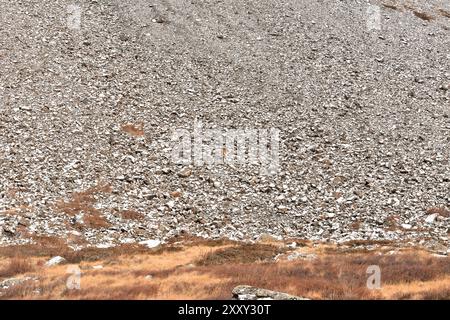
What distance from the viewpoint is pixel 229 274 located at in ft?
75.1

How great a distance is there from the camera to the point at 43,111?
37.9 meters

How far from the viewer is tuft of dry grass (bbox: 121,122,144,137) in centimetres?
3785

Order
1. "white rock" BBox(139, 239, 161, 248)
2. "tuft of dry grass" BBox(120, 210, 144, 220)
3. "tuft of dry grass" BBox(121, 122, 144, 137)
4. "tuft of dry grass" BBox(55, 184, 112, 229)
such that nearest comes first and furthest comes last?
"white rock" BBox(139, 239, 161, 248)
"tuft of dry grass" BBox(55, 184, 112, 229)
"tuft of dry grass" BBox(120, 210, 144, 220)
"tuft of dry grass" BBox(121, 122, 144, 137)

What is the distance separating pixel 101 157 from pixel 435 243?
963 inches

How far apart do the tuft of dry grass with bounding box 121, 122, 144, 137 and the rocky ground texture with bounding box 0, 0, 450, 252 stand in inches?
5.1

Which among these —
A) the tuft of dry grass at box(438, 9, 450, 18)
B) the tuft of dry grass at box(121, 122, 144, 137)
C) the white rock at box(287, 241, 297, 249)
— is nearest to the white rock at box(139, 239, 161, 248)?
the white rock at box(287, 241, 297, 249)

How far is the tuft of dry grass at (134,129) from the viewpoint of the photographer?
3785 cm

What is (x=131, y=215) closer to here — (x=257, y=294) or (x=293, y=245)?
(x=293, y=245)

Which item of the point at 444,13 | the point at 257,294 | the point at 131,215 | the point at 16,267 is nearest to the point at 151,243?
the point at 131,215

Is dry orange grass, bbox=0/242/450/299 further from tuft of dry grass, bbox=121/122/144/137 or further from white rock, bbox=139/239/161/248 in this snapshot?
tuft of dry grass, bbox=121/122/144/137

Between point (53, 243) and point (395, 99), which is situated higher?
point (395, 99)

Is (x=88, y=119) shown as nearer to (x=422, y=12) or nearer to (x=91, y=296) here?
(x=91, y=296)
